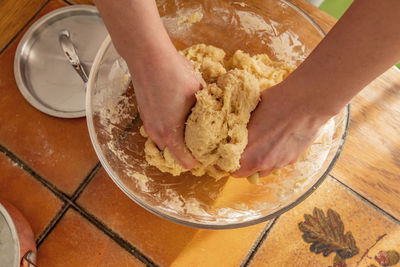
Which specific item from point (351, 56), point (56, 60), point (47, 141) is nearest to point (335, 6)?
point (351, 56)

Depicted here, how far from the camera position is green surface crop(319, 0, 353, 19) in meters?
1.25

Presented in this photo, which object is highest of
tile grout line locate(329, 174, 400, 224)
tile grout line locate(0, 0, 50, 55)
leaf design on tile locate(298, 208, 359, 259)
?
tile grout line locate(329, 174, 400, 224)

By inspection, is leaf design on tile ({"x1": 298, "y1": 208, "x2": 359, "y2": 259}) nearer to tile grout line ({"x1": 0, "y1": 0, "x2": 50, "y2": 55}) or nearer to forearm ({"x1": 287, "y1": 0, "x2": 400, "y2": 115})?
forearm ({"x1": 287, "y1": 0, "x2": 400, "y2": 115})

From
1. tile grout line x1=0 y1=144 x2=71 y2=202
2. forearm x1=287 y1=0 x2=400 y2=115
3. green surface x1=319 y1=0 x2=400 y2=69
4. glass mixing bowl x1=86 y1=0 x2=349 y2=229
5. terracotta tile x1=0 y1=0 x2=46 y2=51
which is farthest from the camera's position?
green surface x1=319 y1=0 x2=400 y2=69

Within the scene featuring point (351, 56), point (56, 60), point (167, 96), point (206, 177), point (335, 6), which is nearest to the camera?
A: point (351, 56)

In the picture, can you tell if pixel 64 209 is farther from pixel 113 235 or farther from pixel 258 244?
pixel 258 244

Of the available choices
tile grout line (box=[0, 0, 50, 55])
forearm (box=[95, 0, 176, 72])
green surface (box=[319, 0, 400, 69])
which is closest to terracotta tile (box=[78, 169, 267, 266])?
forearm (box=[95, 0, 176, 72])

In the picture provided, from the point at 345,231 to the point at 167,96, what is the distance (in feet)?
1.73

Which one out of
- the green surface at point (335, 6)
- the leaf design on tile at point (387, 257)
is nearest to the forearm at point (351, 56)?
the leaf design on tile at point (387, 257)

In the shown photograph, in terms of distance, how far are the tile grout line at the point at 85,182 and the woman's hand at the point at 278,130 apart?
0.35m

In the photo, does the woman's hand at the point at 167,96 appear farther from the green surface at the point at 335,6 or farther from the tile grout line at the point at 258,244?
the green surface at the point at 335,6

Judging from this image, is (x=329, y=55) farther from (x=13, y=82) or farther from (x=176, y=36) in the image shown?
(x=13, y=82)

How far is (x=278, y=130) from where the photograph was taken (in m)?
0.57

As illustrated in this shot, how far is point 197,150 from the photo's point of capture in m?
0.59
